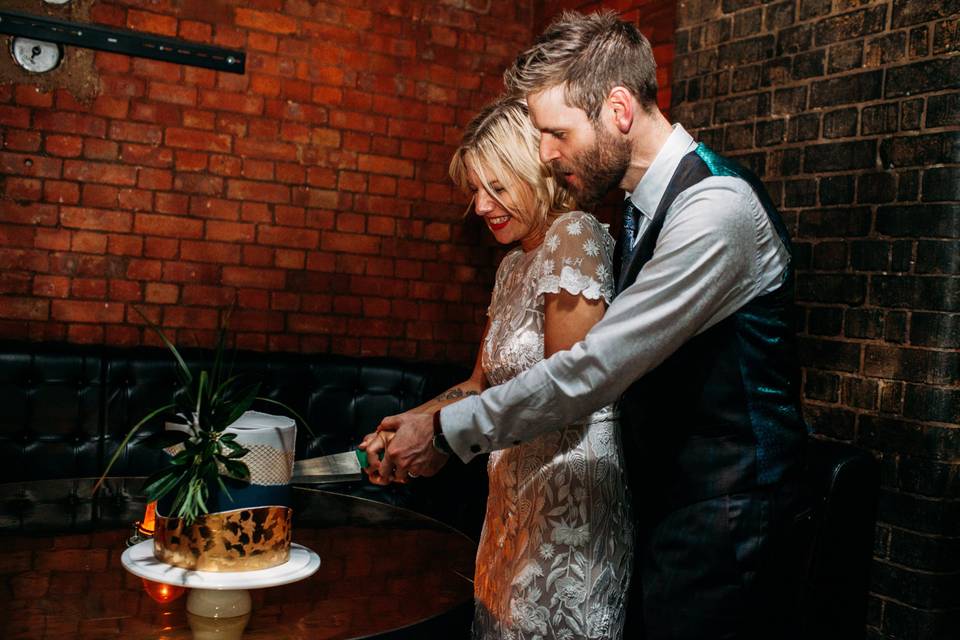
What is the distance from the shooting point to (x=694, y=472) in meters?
1.42

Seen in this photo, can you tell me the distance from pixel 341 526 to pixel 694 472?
94cm

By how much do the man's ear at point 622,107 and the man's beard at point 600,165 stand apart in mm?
26

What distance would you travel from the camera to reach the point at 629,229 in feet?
5.33

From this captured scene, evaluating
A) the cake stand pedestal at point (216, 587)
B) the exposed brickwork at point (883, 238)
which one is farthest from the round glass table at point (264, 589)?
the exposed brickwork at point (883, 238)

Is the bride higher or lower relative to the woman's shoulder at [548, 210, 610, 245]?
lower

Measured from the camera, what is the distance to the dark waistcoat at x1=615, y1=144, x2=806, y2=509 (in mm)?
1401

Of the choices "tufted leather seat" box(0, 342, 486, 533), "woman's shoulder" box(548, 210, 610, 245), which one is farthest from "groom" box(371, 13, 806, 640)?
"tufted leather seat" box(0, 342, 486, 533)

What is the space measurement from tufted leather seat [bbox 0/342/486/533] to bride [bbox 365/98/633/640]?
1.25 metres

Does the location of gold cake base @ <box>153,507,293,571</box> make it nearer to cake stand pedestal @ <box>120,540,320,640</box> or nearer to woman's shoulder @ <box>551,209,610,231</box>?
cake stand pedestal @ <box>120,540,320,640</box>

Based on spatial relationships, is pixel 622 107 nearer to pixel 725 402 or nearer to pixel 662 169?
pixel 662 169

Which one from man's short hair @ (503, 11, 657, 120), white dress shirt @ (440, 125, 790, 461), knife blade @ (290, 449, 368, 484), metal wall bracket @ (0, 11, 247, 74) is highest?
metal wall bracket @ (0, 11, 247, 74)

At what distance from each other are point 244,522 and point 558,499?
0.60 m

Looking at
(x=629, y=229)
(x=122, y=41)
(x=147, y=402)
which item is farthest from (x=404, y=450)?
(x=122, y=41)

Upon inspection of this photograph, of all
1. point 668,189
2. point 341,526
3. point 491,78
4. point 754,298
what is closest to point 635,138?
point 668,189
